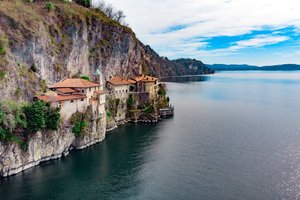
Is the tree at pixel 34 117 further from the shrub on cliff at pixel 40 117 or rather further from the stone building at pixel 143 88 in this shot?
the stone building at pixel 143 88

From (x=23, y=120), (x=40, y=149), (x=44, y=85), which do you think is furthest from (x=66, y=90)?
Answer: (x=23, y=120)

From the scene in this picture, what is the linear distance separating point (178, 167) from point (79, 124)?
67.0 feet

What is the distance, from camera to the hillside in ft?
172

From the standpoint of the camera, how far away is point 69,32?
73.4 metres

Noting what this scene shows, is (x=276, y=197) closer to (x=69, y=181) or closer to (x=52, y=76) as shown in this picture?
(x=69, y=181)


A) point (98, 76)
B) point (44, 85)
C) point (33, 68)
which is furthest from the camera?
point (98, 76)

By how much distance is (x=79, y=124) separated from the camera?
54.9m

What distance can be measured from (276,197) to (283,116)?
186ft

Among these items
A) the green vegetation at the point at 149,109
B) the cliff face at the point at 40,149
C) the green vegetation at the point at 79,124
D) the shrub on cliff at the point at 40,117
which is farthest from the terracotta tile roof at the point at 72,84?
the green vegetation at the point at 149,109

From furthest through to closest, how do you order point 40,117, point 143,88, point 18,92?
point 143,88, point 18,92, point 40,117

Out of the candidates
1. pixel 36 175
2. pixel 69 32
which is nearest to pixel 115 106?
pixel 69 32

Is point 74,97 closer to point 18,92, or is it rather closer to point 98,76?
point 18,92

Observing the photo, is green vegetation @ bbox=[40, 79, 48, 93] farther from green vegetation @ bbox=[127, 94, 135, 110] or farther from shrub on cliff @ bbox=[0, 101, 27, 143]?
green vegetation @ bbox=[127, 94, 135, 110]

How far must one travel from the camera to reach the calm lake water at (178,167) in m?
39.8
